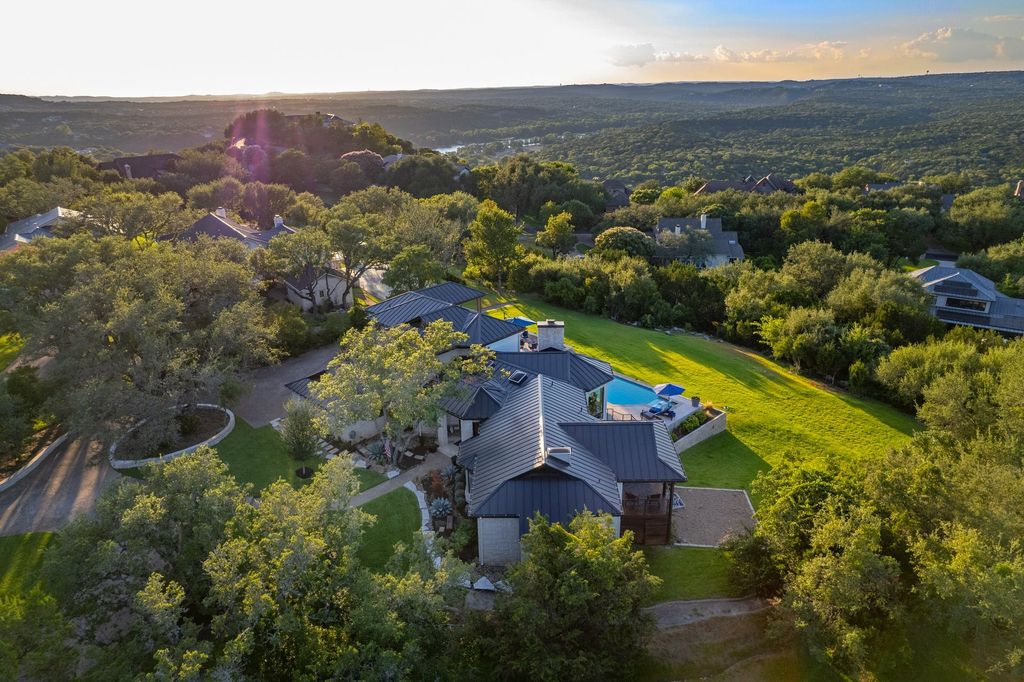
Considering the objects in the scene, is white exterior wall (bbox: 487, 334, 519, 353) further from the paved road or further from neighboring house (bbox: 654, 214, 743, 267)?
neighboring house (bbox: 654, 214, 743, 267)

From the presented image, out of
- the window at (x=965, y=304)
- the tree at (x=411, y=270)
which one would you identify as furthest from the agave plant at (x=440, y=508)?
the window at (x=965, y=304)

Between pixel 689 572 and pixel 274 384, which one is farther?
pixel 274 384

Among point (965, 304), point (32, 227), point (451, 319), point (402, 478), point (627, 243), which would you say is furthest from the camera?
point (627, 243)

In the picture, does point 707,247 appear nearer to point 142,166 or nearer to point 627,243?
point 627,243

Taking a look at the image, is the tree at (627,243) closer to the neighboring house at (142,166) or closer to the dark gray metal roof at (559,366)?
the dark gray metal roof at (559,366)

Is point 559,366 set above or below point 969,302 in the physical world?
above

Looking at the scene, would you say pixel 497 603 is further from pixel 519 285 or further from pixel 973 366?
pixel 519 285

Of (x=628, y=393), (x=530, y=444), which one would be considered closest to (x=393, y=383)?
(x=530, y=444)
